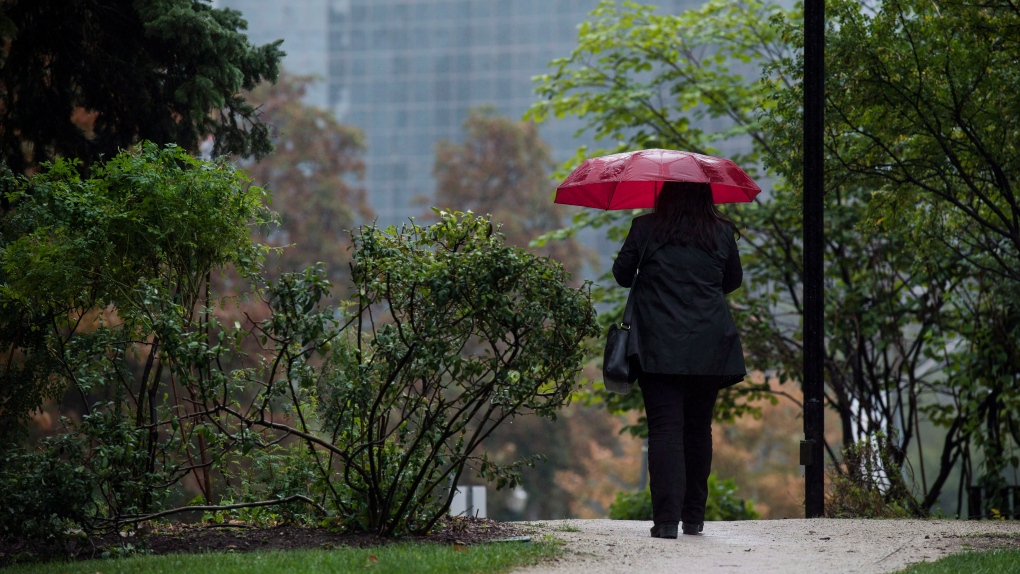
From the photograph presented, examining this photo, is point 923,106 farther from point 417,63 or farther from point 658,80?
point 417,63

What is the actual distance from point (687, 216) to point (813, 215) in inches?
104

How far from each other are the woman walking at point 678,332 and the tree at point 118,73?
3.82m

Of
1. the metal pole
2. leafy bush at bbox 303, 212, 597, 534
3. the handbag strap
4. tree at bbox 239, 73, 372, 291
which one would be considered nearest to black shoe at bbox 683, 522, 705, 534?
leafy bush at bbox 303, 212, 597, 534

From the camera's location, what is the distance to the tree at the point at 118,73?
26.8 ft

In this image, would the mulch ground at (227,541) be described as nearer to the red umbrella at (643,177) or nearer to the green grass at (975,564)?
the red umbrella at (643,177)

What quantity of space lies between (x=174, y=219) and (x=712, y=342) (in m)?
Answer: 2.92

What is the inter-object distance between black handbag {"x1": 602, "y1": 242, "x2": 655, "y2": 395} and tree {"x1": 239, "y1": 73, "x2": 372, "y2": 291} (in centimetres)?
2775

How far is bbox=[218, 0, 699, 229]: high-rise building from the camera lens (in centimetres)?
9869

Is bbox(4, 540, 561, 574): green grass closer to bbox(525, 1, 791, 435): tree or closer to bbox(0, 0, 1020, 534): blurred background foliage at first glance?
bbox(0, 0, 1020, 534): blurred background foliage

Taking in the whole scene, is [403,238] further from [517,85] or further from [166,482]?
[517,85]

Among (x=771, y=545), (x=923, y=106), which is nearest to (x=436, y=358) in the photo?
(x=771, y=545)

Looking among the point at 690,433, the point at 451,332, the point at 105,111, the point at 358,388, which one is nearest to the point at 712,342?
the point at 690,433

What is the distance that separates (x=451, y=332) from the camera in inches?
225

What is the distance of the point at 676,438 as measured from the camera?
588 cm
